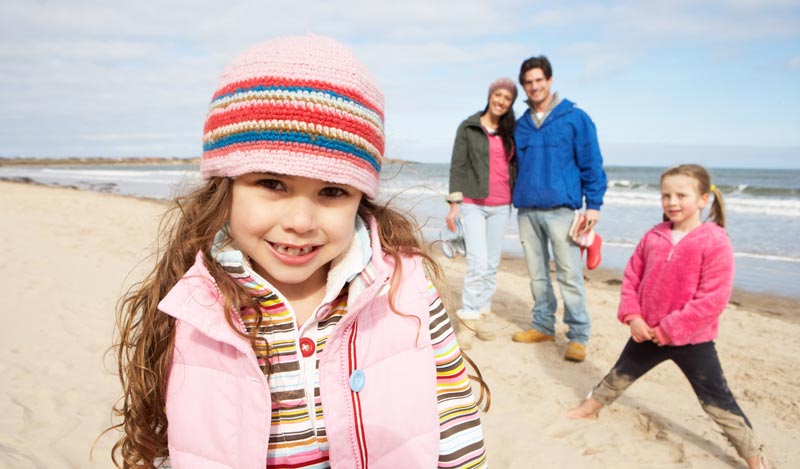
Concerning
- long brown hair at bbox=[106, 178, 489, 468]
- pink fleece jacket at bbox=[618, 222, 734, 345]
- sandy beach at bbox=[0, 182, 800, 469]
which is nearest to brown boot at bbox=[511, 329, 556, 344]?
sandy beach at bbox=[0, 182, 800, 469]

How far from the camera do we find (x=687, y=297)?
275 centimetres

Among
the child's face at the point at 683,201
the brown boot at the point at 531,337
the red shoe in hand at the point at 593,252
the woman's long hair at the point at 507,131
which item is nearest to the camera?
the child's face at the point at 683,201

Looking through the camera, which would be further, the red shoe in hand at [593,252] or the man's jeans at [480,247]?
the man's jeans at [480,247]

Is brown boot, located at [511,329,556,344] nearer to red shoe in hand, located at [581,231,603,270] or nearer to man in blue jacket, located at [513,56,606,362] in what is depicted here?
man in blue jacket, located at [513,56,606,362]

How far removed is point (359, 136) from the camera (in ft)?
4.43

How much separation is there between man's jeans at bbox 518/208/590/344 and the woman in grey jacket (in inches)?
11.0

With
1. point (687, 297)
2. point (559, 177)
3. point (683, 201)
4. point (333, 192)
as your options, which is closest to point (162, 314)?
point (333, 192)

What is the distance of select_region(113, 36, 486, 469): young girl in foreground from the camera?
4.23 feet

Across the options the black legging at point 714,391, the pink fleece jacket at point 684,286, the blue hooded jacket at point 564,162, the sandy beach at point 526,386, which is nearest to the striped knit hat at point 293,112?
the sandy beach at point 526,386

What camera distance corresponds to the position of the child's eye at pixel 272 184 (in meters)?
1.37

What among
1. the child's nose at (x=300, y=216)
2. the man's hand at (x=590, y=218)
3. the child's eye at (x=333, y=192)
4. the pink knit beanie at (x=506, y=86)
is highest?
the pink knit beanie at (x=506, y=86)

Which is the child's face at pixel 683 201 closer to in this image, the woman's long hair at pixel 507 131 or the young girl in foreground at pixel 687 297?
the young girl in foreground at pixel 687 297

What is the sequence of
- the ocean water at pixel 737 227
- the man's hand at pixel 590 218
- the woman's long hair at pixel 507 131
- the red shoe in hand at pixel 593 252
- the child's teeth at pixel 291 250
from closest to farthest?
the child's teeth at pixel 291 250 < the ocean water at pixel 737 227 < the man's hand at pixel 590 218 < the red shoe in hand at pixel 593 252 < the woman's long hair at pixel 507 131

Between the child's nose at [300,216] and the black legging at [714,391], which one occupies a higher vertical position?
the child's nose at [300,216]
